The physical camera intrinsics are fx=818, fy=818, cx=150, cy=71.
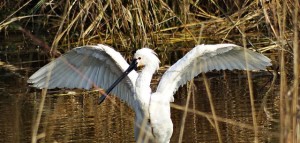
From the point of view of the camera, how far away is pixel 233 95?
332 inches

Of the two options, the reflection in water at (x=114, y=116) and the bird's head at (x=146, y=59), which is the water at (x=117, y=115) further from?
the bird's head at (x=146, y=59)

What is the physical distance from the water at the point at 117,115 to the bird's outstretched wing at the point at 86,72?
37 cm

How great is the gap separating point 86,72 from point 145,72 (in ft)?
2.87

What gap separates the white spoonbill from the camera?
6.51m

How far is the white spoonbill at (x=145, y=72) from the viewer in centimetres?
651

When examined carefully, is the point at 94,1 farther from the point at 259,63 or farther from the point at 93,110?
the point at 259,63

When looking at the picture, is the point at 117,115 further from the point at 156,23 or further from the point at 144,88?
the point at 156,23

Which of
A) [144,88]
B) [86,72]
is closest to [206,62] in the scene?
[144,88]

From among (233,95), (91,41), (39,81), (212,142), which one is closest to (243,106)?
(233,95)

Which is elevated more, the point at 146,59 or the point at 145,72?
the point at 146,59

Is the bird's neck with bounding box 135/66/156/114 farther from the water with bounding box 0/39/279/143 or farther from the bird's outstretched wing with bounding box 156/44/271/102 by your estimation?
the water with bounding box 0/39/279/143

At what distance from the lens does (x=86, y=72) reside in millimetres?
7316

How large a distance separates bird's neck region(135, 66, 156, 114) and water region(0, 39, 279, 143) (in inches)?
9.9

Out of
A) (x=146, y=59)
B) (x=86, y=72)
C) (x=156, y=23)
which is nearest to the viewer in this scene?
(x=146, y=59)
